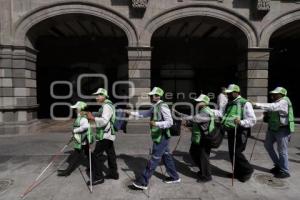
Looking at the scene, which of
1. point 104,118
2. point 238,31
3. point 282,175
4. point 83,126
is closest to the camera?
point 104,118

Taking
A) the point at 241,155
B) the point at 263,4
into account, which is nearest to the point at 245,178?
the point at 241,155

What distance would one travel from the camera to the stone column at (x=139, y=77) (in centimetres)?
1016

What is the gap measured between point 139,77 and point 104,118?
5.35 meters

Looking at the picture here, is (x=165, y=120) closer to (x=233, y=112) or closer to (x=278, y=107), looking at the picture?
(x=233, y=112)

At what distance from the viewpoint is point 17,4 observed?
9836mm

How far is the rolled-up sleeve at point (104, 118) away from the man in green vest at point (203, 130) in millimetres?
1758

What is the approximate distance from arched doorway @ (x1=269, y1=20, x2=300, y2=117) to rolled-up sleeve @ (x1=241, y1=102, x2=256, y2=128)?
10.8 meters

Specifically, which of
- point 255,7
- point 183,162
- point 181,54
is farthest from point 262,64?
point 183,162

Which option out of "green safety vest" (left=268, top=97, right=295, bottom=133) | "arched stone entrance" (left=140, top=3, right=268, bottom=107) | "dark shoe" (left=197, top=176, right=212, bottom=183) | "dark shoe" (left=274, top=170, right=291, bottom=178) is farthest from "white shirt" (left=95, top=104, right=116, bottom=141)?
"arched stone entrance" (left=140, top=3, right=268, bottom=107)

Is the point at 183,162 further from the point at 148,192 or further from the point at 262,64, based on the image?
the point at 262,64

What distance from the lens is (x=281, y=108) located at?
5.43 metres

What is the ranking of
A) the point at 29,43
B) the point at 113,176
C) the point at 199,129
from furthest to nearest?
the point at 29,43 → the point at 113,176 → the point at 199,129

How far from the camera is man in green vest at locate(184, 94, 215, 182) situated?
5258 millimetres

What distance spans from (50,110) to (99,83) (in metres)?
3.23
